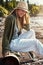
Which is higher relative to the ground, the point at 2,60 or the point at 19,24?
the point at 19,24

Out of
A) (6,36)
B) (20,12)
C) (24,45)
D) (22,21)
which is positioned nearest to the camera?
(6,36)

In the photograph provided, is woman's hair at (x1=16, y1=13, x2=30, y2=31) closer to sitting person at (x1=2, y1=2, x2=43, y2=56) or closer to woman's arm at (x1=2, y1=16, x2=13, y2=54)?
sitting person at (x1=2, y1=2, x2=43, y2=56)

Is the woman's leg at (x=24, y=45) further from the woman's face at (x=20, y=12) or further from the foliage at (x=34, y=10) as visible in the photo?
the foliage at (x=34, y=10)

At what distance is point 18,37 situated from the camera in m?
4.24

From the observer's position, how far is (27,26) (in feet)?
15.3

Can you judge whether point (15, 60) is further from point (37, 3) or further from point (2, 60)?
point (37, 3)

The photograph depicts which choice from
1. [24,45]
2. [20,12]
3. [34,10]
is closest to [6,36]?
[24,45]

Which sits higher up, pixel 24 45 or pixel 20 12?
pixel 20 12

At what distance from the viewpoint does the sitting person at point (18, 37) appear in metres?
3.93

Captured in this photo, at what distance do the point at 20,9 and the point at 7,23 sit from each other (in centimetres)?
38

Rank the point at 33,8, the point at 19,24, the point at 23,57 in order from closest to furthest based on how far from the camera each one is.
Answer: the point at 19,24 < the point at 23,57 < the point at 33,8

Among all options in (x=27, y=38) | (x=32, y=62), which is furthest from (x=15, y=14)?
(x=32, y=62)

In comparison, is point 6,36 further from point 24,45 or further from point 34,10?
point 34,10

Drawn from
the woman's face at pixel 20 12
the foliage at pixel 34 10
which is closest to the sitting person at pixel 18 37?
the woman's face at pixel 20 12
